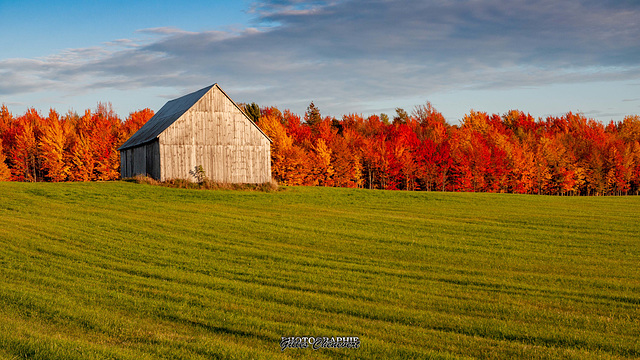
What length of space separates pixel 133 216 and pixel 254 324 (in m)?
18.4

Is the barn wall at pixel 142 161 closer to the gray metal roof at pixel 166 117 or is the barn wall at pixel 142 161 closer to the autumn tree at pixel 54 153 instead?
the gray metal roof at pixel 166 117

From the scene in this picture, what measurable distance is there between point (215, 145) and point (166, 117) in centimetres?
662

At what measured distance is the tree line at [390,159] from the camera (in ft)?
246

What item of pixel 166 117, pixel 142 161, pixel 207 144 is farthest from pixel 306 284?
pixel 166 117

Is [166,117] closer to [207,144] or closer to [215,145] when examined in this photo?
[207,144]

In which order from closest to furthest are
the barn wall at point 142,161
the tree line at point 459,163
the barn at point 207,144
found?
1. the barn at point 207,144
2. the barn wall at point 142,161
3. the tree line at point 459,163

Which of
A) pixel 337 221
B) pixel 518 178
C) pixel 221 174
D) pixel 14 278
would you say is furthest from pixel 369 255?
pixel 518 178

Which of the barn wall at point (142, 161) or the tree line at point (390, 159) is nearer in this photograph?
the barn wall at point (142, 161)

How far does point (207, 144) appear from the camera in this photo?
43.2m

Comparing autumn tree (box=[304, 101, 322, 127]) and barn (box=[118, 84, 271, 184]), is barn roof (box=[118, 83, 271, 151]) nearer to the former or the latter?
barn (box=[118, 84, 271, 184])

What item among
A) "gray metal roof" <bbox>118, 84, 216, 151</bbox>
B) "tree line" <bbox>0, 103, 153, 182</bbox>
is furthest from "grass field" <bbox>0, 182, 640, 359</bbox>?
"tree line" <bbox>0, 103, 153, 182</bbox>

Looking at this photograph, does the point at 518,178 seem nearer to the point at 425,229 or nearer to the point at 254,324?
the point at 425,229

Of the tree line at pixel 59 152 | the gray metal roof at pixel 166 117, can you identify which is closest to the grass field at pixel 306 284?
the gray metal roof at pixel 166 117

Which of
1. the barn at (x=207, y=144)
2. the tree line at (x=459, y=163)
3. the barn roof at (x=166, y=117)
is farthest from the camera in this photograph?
the tree line at (x=459, y=163)
